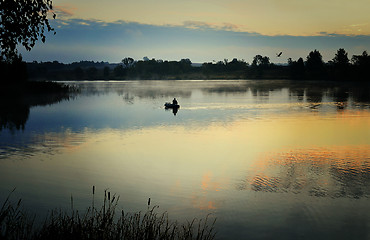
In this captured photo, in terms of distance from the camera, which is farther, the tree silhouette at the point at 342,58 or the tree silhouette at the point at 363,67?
the tree silhouette at the point at 342,58

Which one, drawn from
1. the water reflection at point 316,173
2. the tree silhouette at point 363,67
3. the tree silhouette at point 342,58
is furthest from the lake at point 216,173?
the tree silhouette at point 342,58

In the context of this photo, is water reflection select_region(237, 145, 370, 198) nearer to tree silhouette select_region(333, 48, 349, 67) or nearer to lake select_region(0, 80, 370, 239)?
lake select_region(0, 80, 370, 239)

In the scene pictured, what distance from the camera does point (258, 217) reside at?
507 inches

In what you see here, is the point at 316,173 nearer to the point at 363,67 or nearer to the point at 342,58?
the point at 363,67

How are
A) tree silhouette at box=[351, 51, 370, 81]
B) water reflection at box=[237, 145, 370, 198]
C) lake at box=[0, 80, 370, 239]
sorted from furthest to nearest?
1. tree silhouette at box=[351, 51, 370, 81]
2. water reflection at box=[237, 145, 370, 198]
3. lake at box=[0, 80, 370, 239]

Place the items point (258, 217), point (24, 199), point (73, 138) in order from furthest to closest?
point (73, 138)
point (24, 199)
point (258, 217)

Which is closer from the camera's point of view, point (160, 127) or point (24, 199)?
point (24, 199)

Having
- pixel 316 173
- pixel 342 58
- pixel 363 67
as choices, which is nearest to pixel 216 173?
pixel 316 173

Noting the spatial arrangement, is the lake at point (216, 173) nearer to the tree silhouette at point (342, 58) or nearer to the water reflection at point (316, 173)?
the water reflection at point (316, 173)

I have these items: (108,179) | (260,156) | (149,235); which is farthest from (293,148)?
(149,235)


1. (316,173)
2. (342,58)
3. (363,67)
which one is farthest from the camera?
(342,58)

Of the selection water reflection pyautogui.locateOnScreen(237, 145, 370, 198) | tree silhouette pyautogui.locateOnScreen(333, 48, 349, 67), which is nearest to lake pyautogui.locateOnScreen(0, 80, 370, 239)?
water reflection pyautogui.locateOnScreen(237, 145, 370, 198)

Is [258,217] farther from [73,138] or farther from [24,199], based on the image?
[73,138]

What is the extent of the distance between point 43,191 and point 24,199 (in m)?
1.21
